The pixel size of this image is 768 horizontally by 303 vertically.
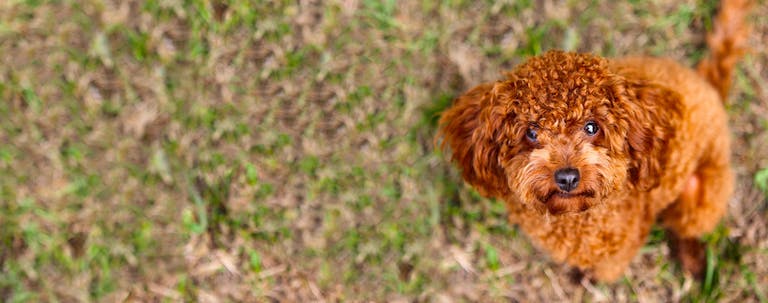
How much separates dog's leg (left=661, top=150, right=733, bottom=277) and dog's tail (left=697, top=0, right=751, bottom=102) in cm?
47

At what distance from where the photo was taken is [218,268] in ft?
11.3

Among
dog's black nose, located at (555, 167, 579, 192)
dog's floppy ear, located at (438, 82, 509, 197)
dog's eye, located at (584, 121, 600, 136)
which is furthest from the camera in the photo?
dog's floppy ear, located at (438, 82, 509, 197)

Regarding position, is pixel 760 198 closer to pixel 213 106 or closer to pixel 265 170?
pixel 265 170

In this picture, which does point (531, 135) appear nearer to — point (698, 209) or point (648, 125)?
point (648, 125)

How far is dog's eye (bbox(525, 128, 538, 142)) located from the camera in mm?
2330

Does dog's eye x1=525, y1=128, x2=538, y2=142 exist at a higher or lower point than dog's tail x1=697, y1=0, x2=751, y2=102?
lower

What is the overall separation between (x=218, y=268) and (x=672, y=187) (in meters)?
2.38

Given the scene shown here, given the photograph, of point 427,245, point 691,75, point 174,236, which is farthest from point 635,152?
point 174,236

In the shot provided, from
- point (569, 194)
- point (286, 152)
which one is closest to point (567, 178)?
point (569, 194)

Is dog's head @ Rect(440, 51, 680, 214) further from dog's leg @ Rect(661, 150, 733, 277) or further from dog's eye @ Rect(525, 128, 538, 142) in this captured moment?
dog's leg @ Rect(661, 150, 733, 277)

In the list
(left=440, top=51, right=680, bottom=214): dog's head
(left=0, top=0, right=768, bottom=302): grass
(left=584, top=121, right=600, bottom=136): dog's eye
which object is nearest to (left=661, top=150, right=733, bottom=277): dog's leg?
(left=0, top=0, right=768, bottom=302): grass

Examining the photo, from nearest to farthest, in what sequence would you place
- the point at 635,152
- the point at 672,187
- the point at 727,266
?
the point at 635,152 < the point at 672,187 < the point at 727,266

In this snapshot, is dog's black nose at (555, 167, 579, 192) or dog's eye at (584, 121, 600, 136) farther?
dog's eye at (584, 121, 600, 136)

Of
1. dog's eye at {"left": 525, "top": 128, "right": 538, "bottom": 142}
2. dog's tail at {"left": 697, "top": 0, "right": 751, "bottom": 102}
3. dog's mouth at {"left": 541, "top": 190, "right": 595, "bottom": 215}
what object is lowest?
dog's mouth at {"left": 541, "top": 190, "right": 595, "bottom": 215}
